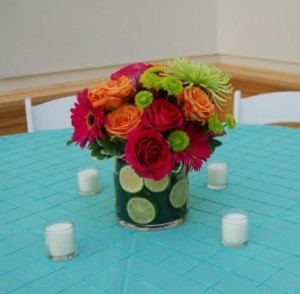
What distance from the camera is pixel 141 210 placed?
108cm

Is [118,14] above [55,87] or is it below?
above

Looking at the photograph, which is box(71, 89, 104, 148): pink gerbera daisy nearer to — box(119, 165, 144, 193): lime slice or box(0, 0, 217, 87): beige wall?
box(119, 165, 144, 193): lime slice

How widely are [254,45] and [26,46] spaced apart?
1315mm

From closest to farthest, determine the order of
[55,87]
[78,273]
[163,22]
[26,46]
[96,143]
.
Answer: [78,273] → [96,143] → [26,46] → [55,87] → [163,22]

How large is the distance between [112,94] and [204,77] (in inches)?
7.2

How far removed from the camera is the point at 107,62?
2842 mm

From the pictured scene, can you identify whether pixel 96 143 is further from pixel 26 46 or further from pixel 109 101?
pixel 26 46

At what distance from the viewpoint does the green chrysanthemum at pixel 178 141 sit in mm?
969

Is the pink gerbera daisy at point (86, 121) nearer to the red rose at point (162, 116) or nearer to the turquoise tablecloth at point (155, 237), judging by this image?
the red rose at point (162, 116)

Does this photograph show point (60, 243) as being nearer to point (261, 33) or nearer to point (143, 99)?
point (143, 99)

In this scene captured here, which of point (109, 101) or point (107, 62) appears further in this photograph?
point (107, 62)

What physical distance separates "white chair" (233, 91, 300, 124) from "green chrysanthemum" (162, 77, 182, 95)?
41.4 inches

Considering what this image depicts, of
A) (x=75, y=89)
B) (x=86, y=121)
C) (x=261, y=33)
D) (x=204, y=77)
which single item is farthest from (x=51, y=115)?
(x=261, y=33)

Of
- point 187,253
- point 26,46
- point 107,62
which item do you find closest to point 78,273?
point 187,253
